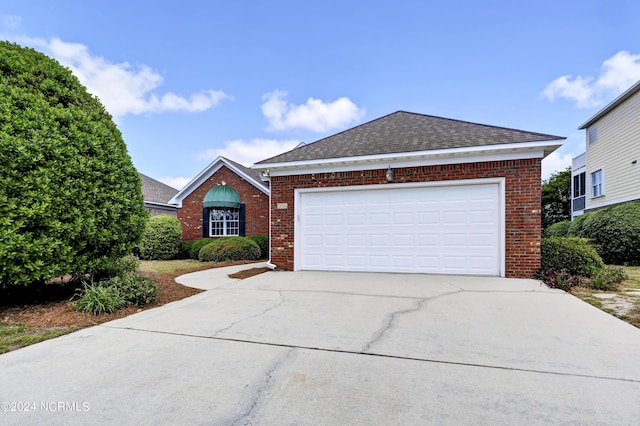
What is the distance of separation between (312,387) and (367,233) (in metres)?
5.87

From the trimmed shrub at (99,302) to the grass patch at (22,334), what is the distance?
0.59 meters

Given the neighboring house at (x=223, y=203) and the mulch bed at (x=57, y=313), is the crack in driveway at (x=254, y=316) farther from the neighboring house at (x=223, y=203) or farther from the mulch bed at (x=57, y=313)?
the neighboring house at (x=223, y=203)

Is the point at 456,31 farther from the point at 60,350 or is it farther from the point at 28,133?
the point at 60,350

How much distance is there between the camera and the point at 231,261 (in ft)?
38.4

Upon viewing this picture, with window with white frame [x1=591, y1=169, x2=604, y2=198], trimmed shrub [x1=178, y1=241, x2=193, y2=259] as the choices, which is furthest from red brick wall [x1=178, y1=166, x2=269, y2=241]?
window with white frame [x1=591, y1=169, x2=604, y2=198]

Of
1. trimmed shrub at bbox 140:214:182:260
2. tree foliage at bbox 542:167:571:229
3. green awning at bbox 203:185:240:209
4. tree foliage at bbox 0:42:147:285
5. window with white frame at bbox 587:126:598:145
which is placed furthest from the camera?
tree foliage at bbox 542:167:571:229

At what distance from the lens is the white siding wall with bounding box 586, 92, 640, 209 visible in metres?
13.7

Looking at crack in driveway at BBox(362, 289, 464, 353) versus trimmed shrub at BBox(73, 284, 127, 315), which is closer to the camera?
crack in driveway at BBox(362, 289, 464, 353)

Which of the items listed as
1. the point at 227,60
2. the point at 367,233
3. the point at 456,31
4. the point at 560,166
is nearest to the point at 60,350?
the point at 367,233

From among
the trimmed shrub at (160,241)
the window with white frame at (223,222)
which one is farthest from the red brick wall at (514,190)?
the trimmed shrub at (160,241)

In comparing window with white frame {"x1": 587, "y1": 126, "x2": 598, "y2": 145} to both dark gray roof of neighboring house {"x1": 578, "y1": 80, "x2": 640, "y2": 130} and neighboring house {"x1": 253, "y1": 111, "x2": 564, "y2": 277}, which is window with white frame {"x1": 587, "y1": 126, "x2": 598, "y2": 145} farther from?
neighboring house {"x1": 253, "y1": 111, "x2": 564, "y2": 277}

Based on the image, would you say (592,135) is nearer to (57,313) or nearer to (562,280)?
(562,280)

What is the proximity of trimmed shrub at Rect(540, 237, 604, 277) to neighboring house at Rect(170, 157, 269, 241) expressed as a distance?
10.6 meters

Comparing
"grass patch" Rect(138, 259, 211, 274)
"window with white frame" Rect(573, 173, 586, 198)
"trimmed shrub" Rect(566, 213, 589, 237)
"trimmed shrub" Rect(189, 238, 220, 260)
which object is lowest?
"grass patch" Rect(138, 259, 211, 274)
